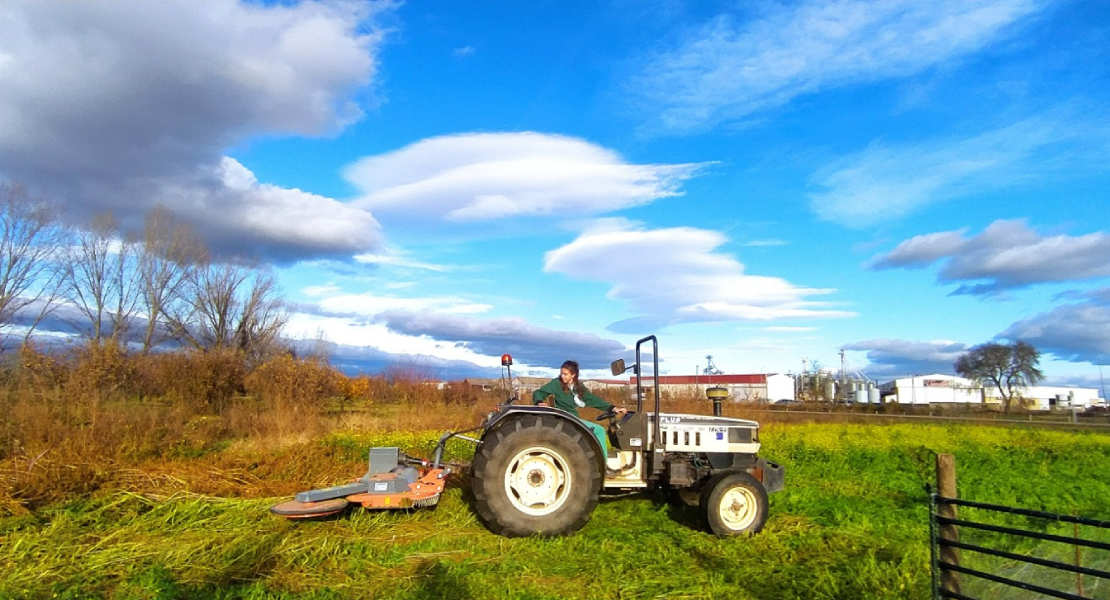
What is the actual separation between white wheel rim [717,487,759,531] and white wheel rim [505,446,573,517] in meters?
1.49

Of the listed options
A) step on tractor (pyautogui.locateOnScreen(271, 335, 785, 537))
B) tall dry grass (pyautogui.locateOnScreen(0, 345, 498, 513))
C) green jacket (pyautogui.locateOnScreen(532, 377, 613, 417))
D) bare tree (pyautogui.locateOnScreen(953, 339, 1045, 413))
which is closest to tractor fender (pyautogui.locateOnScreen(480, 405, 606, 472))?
step on tractor (pyautogui.locateOnScreen(271, 335, 785, 537))

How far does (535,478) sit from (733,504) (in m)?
1.87

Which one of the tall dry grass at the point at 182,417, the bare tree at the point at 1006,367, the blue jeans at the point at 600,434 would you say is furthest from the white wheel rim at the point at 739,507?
the bare tree at the point at 1006,367

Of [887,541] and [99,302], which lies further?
[99,302]

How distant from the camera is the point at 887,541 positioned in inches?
249

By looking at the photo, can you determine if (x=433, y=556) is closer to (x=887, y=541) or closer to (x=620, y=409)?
(x=620, y=409)

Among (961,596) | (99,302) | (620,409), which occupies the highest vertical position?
(99,302)

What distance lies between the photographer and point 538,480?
260 inches

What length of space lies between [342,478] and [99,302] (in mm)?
23479

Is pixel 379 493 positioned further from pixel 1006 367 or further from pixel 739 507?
pixel 1006 367

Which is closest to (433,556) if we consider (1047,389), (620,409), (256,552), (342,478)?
(256,552)

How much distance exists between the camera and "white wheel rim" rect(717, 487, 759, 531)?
6.71 meters

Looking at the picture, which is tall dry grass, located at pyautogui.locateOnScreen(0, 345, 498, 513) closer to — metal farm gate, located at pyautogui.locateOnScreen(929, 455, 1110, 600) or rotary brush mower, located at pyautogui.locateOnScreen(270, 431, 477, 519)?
rotary brush mower, located at pyautogui.locateOnScreen(270, 431, 477, 519)


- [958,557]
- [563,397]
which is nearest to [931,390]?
[563,397]
